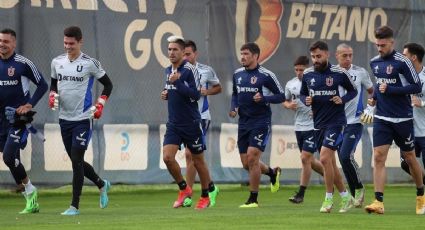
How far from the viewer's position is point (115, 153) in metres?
21.5

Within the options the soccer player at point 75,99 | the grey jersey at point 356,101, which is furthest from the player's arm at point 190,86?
the grey jersey at point 356,101

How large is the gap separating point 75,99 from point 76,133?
434mm

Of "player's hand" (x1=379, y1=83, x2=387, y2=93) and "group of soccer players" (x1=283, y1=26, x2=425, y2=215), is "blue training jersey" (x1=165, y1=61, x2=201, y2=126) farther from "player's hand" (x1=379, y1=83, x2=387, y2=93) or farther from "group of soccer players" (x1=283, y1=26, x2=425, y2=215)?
"player's hand" (x1=379, y1=83, x2=387, y2=93)

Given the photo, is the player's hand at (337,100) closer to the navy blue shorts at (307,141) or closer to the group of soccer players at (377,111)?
the group of soccer players at (377,111)

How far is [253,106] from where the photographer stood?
17891 mm

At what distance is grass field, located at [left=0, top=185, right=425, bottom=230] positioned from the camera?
521 inches

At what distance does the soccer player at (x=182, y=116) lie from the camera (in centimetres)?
1647

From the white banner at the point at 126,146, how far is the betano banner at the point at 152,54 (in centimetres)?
2

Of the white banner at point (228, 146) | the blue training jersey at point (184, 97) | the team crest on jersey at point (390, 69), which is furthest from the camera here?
the white banner at point (228, 146)

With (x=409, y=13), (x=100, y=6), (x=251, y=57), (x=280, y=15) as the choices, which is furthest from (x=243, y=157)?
(x=409, y=13)

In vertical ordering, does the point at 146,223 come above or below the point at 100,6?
below

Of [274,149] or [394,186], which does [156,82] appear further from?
[394,186]

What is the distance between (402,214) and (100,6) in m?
7.94

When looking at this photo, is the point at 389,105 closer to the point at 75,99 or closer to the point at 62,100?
the point at 75,99
